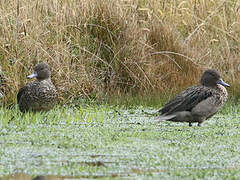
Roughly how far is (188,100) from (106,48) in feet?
10.2

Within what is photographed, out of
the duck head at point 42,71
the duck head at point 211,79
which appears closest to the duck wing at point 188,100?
the duck head at point 211,79

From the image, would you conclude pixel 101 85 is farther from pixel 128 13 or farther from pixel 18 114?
pixel 18 114

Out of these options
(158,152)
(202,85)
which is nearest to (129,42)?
(202,85)

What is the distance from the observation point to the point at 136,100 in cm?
798

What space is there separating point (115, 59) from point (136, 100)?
1.21 m

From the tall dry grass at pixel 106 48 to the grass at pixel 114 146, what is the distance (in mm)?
1159

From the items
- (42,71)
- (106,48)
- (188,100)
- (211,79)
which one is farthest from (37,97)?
(106,48)

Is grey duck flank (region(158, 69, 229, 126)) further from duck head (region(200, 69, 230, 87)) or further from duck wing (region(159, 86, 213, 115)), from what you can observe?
duck head (region(200, 69, 230, 87))

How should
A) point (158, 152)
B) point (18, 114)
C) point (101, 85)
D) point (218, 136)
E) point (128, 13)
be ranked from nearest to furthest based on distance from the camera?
point (158, 152) → point (218, 136) → point (18, 114) → point (101, 85) → point (128, 13)

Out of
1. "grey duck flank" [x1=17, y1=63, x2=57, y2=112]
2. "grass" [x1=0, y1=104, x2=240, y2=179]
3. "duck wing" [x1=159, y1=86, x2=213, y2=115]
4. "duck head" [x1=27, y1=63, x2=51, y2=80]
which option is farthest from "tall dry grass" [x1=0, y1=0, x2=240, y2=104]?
"duck wing" [x1=159, y1=86, x2=213, y2=115]

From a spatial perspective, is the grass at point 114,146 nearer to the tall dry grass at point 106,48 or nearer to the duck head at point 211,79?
the duck head at point 211,79

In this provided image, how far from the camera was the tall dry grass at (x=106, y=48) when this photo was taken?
7.70 meters

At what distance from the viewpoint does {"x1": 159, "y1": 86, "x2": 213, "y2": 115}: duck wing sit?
6124 millimetres

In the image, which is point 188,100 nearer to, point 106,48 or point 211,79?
point 211,79
